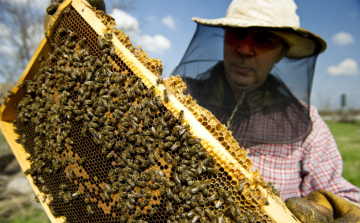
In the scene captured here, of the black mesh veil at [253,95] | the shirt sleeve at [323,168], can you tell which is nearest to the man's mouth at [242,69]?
the black mesh veil at [253,95]

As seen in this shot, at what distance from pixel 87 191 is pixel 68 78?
1063mm

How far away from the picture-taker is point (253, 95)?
10.8 feet

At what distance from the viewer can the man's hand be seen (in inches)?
67.5

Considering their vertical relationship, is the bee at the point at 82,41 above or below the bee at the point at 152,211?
above

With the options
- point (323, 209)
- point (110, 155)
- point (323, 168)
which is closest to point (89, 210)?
point (110, 155)

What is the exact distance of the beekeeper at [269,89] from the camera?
309 centimetres

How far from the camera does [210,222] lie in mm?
1584

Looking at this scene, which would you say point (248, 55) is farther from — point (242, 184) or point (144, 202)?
point (144, 202)

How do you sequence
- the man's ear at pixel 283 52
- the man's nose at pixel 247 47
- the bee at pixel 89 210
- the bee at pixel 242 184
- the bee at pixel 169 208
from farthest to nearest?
the man's ear at pixel 283 52 < the man's nose at pixel 247 47 < the bee at pixel 89 210 < the bee at pixel 169 208 < the bee at pixel 242 184

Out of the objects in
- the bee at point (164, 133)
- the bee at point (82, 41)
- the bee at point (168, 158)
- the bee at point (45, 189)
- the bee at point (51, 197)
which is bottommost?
the bee at point (51, 197)

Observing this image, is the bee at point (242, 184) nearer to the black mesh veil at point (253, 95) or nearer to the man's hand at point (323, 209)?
the man's hand at point (323, 209)

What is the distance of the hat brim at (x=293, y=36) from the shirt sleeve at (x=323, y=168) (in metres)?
1.30

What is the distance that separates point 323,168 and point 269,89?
1426mm

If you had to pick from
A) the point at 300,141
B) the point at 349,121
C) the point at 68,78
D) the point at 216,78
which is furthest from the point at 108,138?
the point at 349,121
